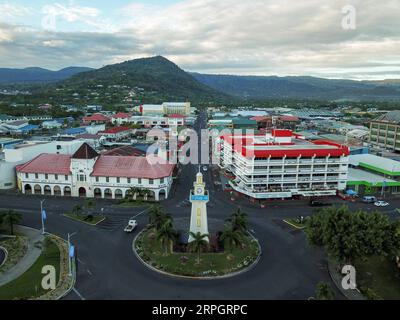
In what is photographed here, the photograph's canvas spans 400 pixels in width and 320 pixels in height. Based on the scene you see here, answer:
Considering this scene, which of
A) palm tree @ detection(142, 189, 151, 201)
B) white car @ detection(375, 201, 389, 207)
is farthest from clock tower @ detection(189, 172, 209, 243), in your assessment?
white car @ detection(375, 201, 389, 207)

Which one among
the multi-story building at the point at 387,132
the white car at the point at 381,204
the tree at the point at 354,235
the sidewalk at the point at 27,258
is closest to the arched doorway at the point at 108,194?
the sidewalk at the point at 27,258

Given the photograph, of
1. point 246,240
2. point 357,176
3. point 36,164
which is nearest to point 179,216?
point 246,240

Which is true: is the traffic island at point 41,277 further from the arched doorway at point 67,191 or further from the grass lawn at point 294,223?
the grass lawn at point 294,223

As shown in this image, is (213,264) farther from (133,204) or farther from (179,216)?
(133,204)

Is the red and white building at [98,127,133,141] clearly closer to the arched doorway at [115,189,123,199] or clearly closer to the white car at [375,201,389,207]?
the arched doorway at [115,189,123,199]

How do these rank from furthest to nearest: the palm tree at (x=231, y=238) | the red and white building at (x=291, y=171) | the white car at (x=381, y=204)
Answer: the red and white building at (x=291, y=171)
the white car at (x=381, y=204)
the palm tree at (x=231, y=238)

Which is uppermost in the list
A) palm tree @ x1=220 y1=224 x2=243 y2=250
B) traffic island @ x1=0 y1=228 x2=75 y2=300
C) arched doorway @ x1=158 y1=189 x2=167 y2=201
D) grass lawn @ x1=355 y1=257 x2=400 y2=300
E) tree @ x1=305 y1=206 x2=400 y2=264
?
tree @ x1=305 y1=206 x2=400 y2=264

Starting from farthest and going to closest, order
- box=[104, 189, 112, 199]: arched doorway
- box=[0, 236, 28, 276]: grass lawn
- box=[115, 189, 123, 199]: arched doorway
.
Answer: box=[104, 189, 112, 199]: arched doorway → box=[115, 189, 123, 199]: arched doorway → box=[0, 236, 28, 276]: grass lawn

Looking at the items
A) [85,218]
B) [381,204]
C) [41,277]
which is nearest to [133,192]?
[85,218]
